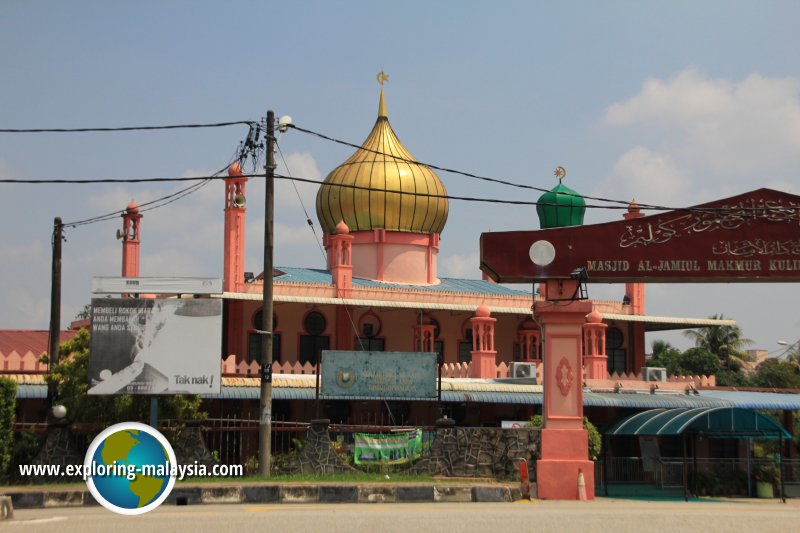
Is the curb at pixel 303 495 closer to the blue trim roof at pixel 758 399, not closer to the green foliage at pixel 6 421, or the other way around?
the green foliage at pixel 6 421

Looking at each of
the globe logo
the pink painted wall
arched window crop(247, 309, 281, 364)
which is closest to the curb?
the globe logo

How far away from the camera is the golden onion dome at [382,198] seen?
46.4 m

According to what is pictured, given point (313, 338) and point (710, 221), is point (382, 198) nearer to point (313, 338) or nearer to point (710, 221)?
point (313, 338)

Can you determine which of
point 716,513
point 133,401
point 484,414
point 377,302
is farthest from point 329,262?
point 716,513

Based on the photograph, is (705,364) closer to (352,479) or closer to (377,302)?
(377,302)

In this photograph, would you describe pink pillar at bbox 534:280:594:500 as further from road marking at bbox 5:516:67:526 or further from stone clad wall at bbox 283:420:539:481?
road marking at bbox 5:516:67:526

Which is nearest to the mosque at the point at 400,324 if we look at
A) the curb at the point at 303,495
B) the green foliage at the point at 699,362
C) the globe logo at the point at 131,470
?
the curb at the point at 303,495

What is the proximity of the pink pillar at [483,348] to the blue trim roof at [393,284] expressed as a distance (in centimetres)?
381

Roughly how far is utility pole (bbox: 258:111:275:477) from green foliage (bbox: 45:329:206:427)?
2579mm

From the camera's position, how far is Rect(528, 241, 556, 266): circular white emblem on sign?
26.4m

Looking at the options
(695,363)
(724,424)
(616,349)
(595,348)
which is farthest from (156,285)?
(695,363)

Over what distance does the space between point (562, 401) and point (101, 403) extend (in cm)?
1126

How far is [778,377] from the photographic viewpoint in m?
75.6

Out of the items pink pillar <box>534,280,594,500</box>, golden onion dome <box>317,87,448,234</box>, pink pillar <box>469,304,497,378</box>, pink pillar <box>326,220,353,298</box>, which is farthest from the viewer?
golden onion dome <box>317,87,448,234</box>
